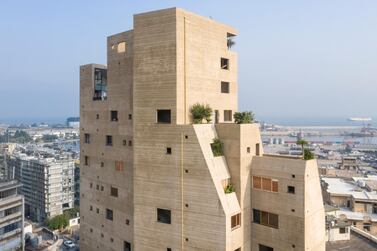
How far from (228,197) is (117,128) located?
50.5ft

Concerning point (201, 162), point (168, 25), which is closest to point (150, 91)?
point (168, 25)

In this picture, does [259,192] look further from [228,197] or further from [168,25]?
[168,25]

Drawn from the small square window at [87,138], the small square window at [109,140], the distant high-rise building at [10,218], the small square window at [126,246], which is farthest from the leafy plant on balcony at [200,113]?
the distant high-rise building at [10,218]

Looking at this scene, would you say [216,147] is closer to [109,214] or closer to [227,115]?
[227,115]

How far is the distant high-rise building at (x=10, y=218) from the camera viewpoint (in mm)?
57812

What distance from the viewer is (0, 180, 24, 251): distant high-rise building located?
5781 centimetres

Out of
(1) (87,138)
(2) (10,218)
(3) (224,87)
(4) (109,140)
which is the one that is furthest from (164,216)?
(2) (10,218)

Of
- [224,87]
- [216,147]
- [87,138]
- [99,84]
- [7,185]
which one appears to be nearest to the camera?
[216,147]

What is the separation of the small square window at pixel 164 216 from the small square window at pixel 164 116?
7.68 meters

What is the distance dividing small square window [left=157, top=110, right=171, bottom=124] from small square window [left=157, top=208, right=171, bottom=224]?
768 centimetres

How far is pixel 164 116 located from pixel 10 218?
154 ft

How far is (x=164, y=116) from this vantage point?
28.3m

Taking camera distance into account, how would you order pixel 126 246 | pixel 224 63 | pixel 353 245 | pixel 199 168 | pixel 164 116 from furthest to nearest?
pixel 353 245 → pixel 126 246 → pixel 224 63 → pixel 164 116 → pixel 199 168

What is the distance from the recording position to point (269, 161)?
90.9 feet
